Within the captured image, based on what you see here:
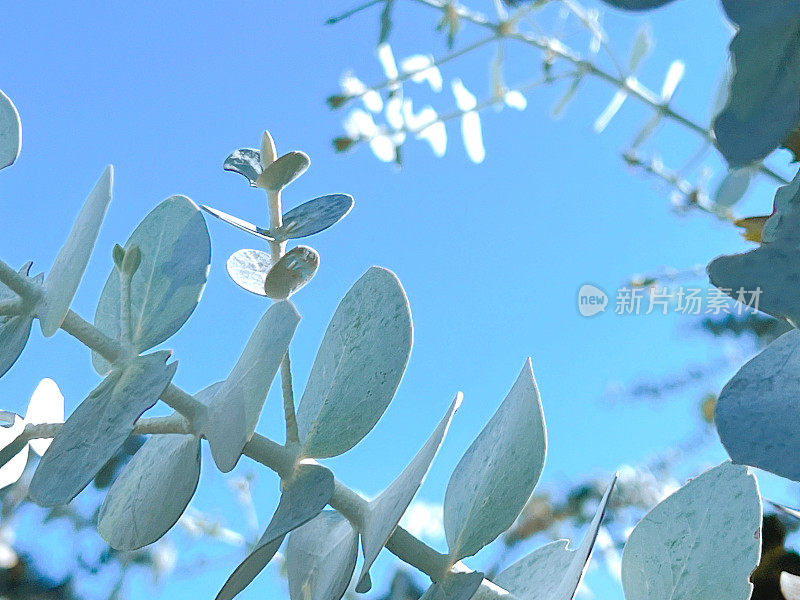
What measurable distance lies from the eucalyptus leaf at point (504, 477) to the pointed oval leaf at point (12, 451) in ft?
0.39

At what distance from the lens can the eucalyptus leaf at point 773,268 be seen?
11 cm

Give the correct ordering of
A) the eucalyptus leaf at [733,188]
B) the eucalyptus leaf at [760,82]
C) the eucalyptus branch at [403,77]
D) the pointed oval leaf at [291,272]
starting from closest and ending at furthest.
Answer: the eucalyptus leaf at [760,82] → the pointed oval leaf at [291,272] → the eucalyptus leaf at [733,188] → the eucalyptus branch at [403,77]

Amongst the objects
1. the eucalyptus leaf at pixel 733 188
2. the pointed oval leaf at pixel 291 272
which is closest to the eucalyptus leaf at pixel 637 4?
the pointed oval leaf at pixel 291 272

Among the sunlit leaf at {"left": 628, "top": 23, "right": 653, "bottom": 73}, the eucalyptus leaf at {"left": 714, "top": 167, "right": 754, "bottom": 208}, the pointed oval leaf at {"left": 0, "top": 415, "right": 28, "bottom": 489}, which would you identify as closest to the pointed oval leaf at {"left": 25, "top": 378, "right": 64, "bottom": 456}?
the pointed oval leaf at {"left": 0, "top": 415, "right": 28, "bottom": 489}

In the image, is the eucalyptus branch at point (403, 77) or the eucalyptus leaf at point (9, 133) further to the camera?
the eucalyptus branch at point (403, 77)

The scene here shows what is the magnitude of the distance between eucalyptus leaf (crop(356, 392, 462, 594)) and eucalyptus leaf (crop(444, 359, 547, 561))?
0.05ft

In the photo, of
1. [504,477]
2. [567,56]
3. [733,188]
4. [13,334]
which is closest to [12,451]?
[13,334]

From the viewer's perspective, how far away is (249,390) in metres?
0.19


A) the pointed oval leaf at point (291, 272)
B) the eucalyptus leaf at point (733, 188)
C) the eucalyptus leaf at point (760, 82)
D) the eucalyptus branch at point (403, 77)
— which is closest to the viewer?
the eucalyptus leaf at point (760, 82)

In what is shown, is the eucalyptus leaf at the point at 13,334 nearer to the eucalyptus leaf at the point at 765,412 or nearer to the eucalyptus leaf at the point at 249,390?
the eucalyptus leaf at the point at 249,390

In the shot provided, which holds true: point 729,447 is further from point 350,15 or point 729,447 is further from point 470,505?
point 350,15

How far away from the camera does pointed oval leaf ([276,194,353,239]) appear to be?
0.70 feet

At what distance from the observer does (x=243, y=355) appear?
20 cm

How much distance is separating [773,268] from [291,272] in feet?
0.39
